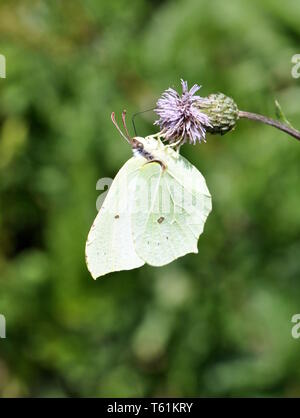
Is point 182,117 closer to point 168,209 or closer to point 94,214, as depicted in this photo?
point 168,209

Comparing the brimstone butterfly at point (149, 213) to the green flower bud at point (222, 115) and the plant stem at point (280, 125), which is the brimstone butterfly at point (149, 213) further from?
the plant stem at point (280, 125)

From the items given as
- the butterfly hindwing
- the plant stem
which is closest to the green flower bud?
the plant stem

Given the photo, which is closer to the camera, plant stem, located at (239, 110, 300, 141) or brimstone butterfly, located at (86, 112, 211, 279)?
plant stem, located at (239, 110, 300, 141)

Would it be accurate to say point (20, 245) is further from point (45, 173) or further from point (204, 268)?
point (204, 268)

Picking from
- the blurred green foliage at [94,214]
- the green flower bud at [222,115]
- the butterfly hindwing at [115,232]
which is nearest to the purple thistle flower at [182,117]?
the green flower bud at [222,115]

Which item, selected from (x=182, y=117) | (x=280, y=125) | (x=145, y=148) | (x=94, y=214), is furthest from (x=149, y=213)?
(x=94, y=214)

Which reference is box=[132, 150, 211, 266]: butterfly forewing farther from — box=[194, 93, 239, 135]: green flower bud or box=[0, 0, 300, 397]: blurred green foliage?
box=[0, 0, 300, 397]: blurred green foliage
